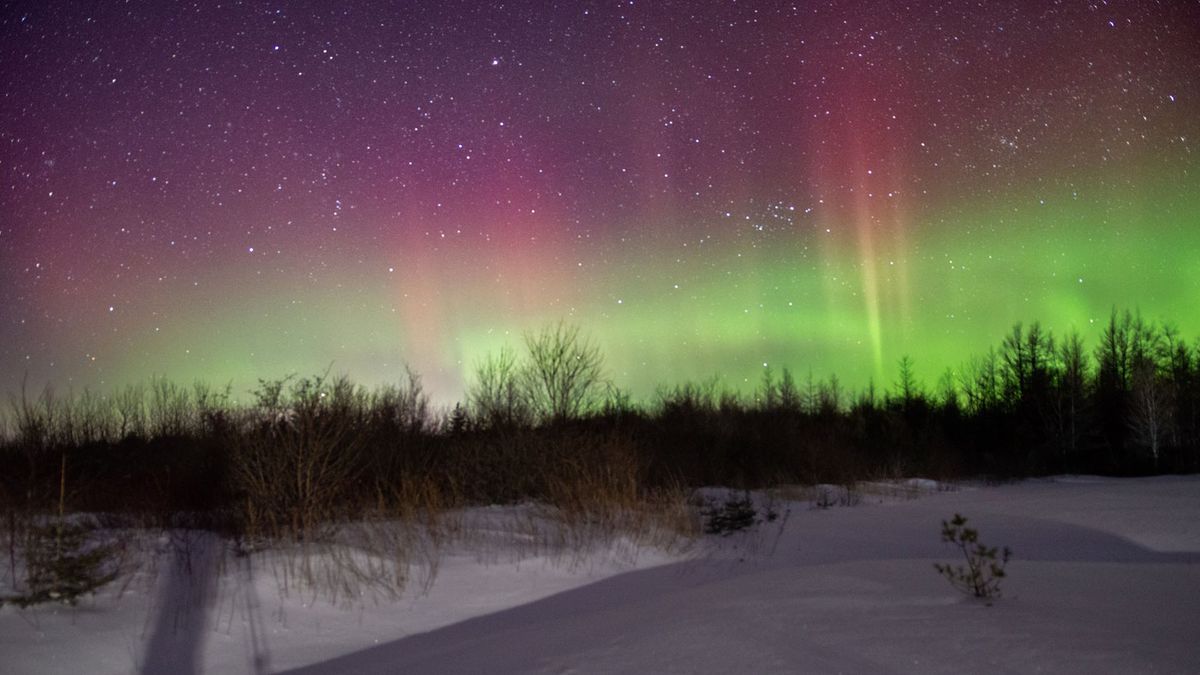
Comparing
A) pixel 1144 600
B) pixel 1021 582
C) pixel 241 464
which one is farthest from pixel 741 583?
pixel 241 464

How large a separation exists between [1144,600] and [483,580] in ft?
24.4

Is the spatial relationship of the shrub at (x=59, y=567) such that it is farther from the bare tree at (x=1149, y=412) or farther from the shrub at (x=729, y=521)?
the bare tree at (x=1149, y=412)

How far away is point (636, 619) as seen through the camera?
7.79m

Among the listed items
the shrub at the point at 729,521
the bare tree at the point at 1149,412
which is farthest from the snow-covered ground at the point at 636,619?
the bare tree at the point at 1149,412

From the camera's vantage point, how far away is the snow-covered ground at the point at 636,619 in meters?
5.70

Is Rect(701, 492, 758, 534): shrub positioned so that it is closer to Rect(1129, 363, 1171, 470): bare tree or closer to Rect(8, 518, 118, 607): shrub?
Rect(8, 518, 118, 607): shrub

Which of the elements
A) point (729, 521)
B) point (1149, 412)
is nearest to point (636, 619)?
point (729, 521)

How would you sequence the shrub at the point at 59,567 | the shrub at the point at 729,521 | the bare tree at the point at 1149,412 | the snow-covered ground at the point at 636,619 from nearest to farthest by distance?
the snow-covered ground at the point at 636,619 < the shrub at the point at 59,567 < the shrub at the point at 729,521 < the bare tree at the point at 1149,412

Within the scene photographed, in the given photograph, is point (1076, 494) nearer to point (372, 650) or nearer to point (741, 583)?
point (741, 583)

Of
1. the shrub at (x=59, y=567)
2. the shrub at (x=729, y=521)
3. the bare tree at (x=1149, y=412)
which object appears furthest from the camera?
the bare tree at (x=1149, y=412)

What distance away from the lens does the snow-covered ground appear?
5699 millimetres

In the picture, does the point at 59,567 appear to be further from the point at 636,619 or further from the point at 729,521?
the point at 729,521

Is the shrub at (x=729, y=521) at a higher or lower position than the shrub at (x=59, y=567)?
lower

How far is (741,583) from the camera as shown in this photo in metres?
9.47
